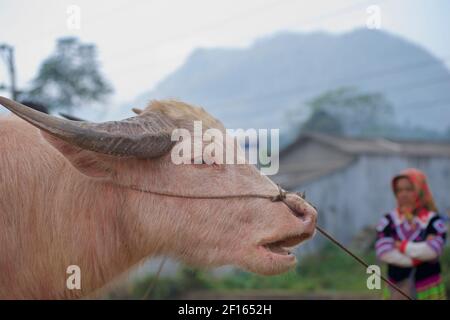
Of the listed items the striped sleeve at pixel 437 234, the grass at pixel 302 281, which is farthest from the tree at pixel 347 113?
the striped sleeve at pixel 437 234

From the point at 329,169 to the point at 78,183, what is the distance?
29.4 metres

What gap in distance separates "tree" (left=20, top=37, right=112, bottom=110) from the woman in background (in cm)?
1721

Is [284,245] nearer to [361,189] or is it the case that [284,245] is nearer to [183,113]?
[183,113]

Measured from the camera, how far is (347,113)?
8669 centimetres

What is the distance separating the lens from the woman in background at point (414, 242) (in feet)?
20.0

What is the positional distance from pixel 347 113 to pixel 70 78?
2480 inches

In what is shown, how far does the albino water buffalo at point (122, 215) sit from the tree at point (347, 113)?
62695 mm

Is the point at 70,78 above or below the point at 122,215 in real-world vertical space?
above

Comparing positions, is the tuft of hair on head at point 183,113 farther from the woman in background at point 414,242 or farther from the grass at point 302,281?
the grass at point 302,281

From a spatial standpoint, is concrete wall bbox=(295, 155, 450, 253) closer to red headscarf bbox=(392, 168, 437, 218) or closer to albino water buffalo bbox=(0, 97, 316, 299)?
red headscarf bbox=(392, 168, 437, 218)

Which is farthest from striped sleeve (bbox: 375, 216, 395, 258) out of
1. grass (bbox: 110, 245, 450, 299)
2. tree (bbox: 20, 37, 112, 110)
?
tree (bbox: 20, 37, 112, 110)

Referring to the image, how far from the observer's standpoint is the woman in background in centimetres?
611

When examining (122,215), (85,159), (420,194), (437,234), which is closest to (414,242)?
(437,234)

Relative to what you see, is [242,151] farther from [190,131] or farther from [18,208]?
[18,208]
